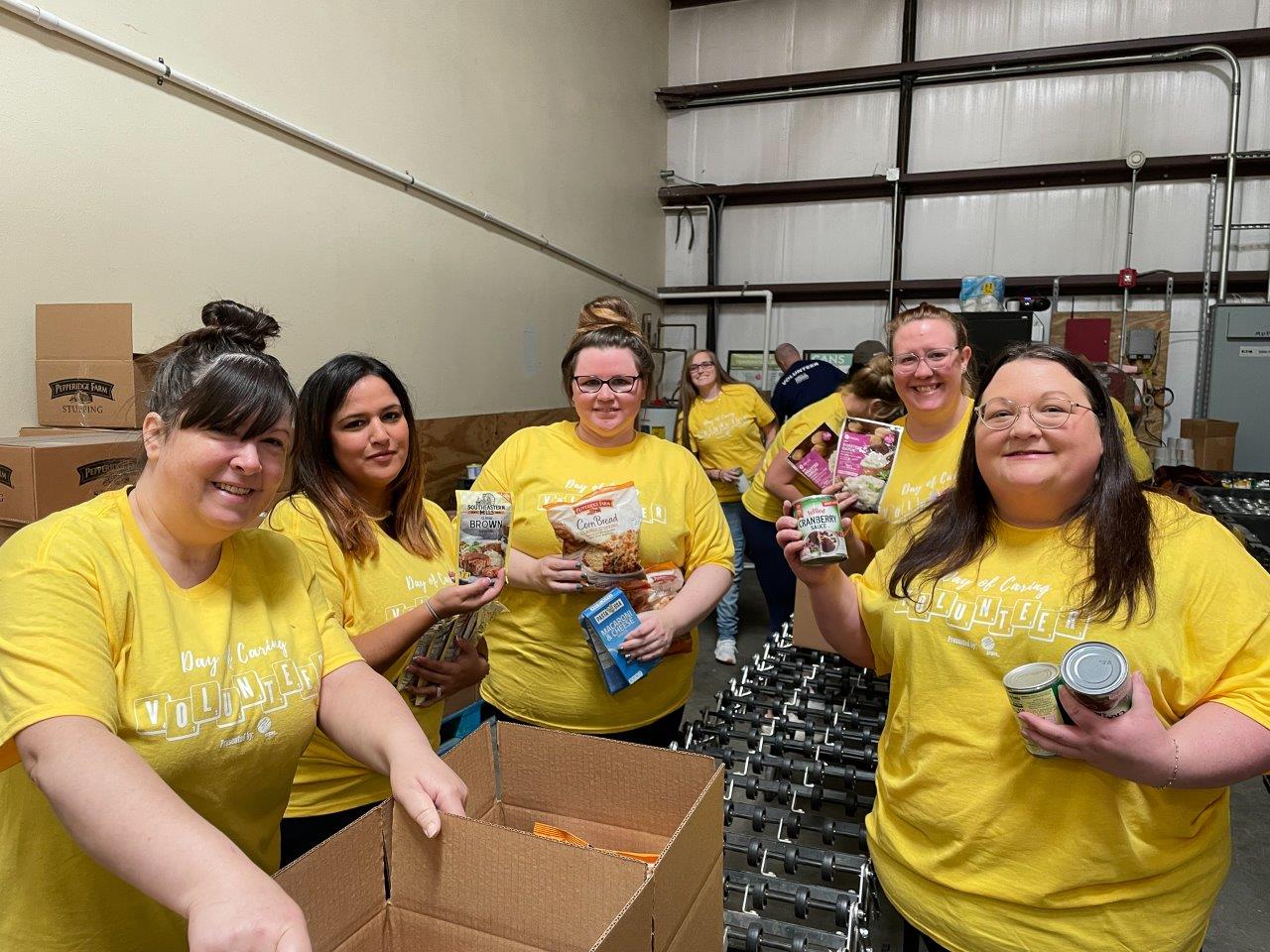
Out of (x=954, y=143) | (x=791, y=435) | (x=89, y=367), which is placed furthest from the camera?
(x=954, y=143)

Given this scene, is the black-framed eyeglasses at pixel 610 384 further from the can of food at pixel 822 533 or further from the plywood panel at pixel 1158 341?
the plywood panel at pixel 1158 341

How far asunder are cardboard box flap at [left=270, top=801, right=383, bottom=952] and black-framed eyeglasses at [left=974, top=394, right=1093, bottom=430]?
103cm

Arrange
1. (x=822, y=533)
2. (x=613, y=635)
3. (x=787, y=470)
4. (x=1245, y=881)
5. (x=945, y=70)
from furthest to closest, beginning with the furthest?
(x=945, y=70)
(x=787, y=470)
(x=1245, y=881)
(x=613, y=635)
(x=822, y=533)

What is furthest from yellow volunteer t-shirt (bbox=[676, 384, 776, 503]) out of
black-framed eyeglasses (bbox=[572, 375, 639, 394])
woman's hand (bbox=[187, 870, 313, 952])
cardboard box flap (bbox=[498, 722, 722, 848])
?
woman's hand (bbox=[187, 870, 313, 952])

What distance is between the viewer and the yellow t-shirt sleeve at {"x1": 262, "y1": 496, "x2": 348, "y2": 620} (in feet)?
4.55

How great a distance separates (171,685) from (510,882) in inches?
18.9

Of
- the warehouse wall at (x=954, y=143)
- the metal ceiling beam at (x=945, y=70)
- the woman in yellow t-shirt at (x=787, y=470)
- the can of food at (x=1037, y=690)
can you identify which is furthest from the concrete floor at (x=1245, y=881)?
the metal ceiling beam at (x=945, y=70)

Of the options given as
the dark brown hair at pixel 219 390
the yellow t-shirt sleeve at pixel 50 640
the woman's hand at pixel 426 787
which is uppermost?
the dark brown hair at pixel 219 390

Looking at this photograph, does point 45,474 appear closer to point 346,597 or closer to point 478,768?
point 346,597

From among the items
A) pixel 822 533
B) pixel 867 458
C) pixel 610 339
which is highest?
pixel 610 339

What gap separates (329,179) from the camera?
3.56 meters

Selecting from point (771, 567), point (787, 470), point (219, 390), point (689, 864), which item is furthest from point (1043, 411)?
point (771, 567)

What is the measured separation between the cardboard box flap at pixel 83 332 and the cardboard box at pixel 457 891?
189 cm

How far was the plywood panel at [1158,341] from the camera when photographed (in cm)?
646
